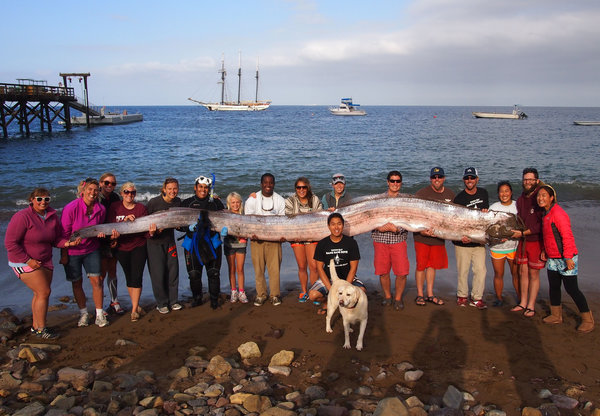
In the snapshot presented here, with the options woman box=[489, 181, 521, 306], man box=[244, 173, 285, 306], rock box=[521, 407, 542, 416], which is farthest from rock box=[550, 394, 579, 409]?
man box=[244, 173, 285, 306]

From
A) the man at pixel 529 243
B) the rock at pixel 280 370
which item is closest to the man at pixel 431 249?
the man at pixel 529 243

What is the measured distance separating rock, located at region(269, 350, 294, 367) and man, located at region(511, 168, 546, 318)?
365cm

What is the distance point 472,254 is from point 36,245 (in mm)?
6241

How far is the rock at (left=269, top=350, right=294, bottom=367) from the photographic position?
527cm

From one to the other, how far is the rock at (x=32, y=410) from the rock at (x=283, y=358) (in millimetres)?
2328

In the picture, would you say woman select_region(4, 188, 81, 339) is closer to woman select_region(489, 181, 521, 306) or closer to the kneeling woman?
the kneeling woman

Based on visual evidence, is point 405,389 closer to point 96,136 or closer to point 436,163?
point 436,163

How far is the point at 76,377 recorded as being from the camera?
4.94 metres

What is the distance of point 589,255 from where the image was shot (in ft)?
31.6

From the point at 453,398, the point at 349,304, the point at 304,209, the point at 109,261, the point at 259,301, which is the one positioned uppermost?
the point at 304,209

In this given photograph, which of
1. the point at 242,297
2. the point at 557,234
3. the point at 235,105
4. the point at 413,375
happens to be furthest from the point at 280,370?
the point at 235,105

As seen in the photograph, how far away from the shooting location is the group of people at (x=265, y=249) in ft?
19.9

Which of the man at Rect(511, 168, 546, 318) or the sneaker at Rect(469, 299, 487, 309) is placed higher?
the man at Rect(511, 168, 546, 318)

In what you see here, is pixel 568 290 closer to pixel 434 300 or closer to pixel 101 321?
pixel 434 300
